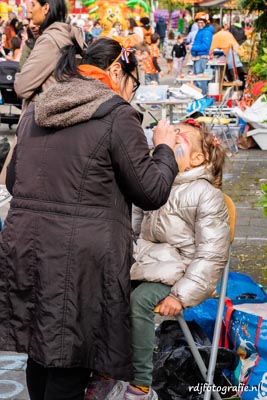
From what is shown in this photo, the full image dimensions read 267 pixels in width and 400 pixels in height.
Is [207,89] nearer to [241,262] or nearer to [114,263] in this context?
[241,262]

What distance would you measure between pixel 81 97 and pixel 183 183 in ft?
2.75

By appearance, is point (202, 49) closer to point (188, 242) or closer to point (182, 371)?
point (182, 371)

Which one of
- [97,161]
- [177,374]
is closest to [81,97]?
[97,161]

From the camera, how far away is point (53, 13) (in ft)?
17.8

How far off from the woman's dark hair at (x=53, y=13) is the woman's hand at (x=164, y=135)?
2.49m

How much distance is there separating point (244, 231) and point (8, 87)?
21.9 feet

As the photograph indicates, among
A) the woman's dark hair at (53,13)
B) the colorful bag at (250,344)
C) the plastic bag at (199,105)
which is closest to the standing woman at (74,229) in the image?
the colorful bag at (250,344)

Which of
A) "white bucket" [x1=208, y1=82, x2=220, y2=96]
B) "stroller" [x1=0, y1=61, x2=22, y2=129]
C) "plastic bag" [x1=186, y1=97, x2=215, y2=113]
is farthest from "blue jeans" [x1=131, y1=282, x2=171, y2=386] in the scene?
"white bucket" [x1=208, y1=82, x2=220, y2=96]

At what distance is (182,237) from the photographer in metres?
3.45

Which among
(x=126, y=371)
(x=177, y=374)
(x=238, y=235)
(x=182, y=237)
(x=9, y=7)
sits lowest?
(x=9, y=7)

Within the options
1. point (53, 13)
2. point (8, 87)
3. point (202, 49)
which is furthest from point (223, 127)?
point (202, 49)

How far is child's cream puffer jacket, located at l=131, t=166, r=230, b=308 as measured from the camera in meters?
3.36

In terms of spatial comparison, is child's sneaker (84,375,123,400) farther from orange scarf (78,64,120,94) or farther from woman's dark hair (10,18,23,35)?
woman's dark hair (10,18,23,35)

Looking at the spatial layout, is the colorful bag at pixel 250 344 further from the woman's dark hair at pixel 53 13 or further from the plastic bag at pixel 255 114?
the plastic bag at pixel 255 114
